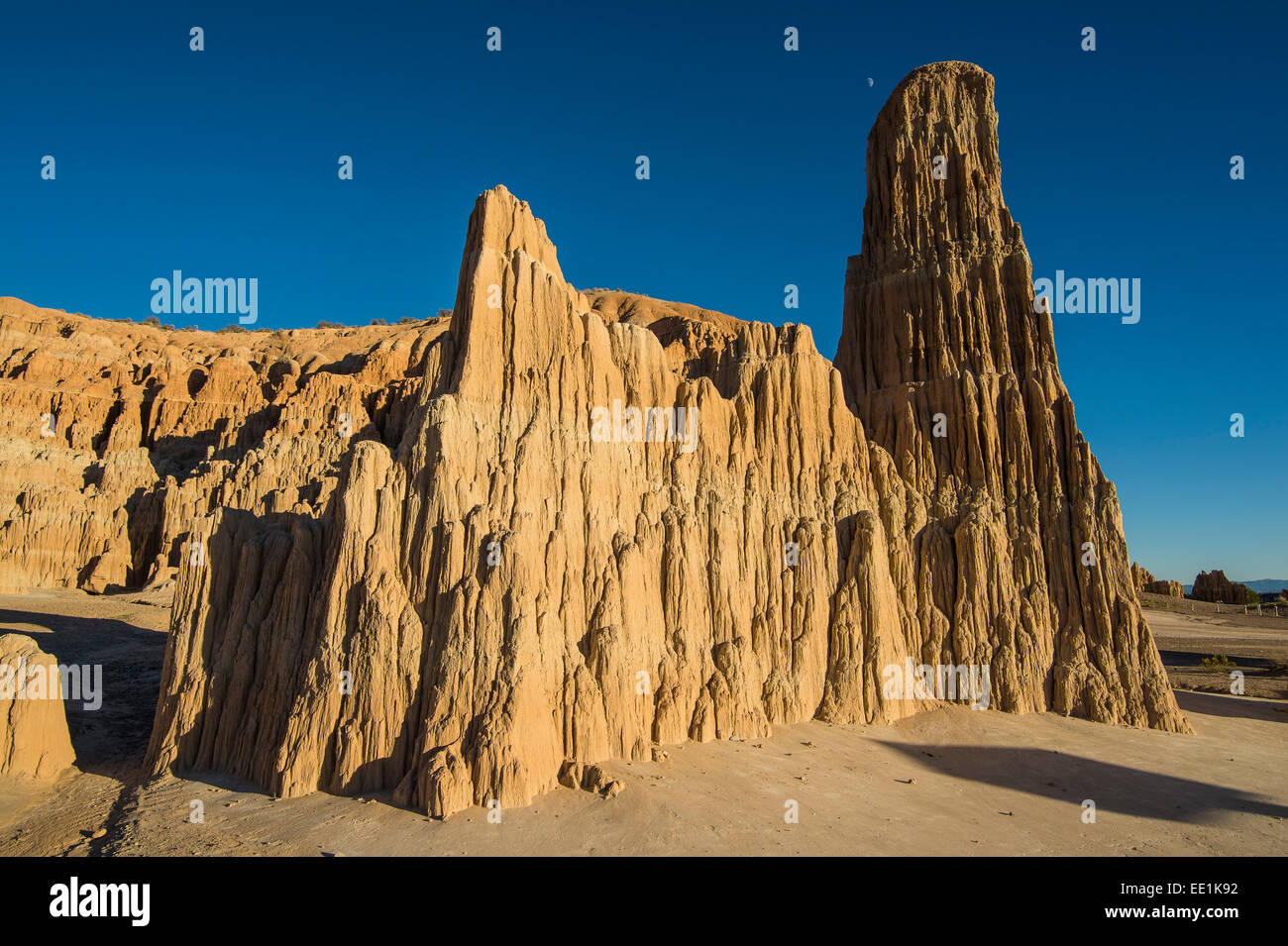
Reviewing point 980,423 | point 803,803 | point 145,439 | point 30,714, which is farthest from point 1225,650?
point 145,439

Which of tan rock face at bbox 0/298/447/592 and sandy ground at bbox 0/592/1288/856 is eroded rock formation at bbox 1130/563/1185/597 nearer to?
sandy ground at bbox 0/592/1288/856

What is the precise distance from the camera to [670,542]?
880 inches

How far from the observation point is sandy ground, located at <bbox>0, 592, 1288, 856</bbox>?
14.6 metres

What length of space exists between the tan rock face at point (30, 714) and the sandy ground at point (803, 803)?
27.0 inches

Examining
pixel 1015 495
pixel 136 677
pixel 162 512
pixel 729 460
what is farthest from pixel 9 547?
pixel 1015 495

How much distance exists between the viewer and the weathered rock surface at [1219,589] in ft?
294

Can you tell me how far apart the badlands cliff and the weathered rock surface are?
8311 cm

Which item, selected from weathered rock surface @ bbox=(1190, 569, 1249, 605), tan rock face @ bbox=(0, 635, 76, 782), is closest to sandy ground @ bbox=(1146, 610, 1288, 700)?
weathered rock surface @ bbox=(1190, 569, 1249, 605)

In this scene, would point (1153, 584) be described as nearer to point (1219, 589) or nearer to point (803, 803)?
point (1219, 589)

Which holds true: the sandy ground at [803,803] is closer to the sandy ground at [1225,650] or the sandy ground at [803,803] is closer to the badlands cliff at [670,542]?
the badlands cliff at [670,542]

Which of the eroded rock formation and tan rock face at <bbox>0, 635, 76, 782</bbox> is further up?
tan rock face at <bbox>0, 635, 76, 782</bbox>

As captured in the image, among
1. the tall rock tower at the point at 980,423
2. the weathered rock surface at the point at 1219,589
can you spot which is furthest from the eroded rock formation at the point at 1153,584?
the tall rock tower at the point at 980,423

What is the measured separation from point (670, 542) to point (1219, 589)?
10157 cm
